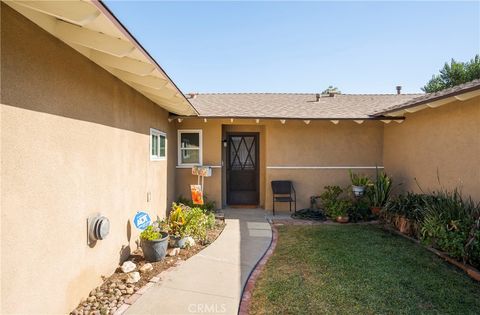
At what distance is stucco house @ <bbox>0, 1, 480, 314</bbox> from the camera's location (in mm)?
2193

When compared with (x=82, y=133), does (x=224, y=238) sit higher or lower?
lower

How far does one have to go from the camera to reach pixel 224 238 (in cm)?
569

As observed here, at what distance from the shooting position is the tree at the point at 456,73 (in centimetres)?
2047

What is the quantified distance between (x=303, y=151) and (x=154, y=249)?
563 cm

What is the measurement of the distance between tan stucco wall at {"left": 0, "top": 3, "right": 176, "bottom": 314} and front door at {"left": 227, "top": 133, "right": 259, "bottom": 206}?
17.1ft

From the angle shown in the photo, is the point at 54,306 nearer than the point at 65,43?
Yes

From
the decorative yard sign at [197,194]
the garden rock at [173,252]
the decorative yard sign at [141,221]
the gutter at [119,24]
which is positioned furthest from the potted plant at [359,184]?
the gutter at [119,24]

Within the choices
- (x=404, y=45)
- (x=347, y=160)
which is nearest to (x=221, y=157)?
(x=347, y=160)

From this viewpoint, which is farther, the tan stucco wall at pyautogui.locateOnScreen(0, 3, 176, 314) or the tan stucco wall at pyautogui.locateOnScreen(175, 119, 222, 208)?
the tan stucco wall at pyautogui.locateOnScreen(175, 119, 222, 208)

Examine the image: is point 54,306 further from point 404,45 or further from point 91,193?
point 404,45

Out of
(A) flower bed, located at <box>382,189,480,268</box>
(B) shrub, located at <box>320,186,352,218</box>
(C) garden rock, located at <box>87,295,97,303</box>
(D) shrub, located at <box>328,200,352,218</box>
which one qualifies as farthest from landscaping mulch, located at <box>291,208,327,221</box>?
(C) garden rock, located at <box>87,295,97,303</box>

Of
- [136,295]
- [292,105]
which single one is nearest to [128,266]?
[136,295]

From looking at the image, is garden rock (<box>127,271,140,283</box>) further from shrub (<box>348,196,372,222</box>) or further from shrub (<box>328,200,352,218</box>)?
shrub (<box>348,196,372,222</box>)

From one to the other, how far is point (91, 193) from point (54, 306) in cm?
127
